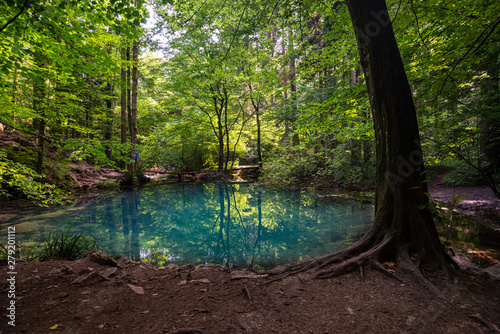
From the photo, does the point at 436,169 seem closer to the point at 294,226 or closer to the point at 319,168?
the point at 319,168

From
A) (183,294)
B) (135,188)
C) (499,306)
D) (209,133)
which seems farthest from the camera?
(209,133)

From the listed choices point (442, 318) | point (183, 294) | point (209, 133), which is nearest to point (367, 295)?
point (442, 318)

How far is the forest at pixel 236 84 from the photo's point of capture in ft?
11.2

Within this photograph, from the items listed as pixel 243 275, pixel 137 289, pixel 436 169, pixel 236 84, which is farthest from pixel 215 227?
pixel 236 84

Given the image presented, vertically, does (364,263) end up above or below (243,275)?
above

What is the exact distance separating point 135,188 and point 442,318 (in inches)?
582

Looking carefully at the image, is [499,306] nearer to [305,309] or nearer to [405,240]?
[405,240]

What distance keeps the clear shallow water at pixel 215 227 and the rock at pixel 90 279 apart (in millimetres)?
1586

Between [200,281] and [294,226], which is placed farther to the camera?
[294,226]

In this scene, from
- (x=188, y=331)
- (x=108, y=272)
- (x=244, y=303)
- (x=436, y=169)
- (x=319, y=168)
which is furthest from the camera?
→ (x=319, y=168)

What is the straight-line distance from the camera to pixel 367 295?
7.67 feet

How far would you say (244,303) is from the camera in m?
2.41

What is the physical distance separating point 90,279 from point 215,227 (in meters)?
4.36

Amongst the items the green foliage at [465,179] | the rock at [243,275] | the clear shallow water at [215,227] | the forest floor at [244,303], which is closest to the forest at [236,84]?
the green foliage at [465,179]
